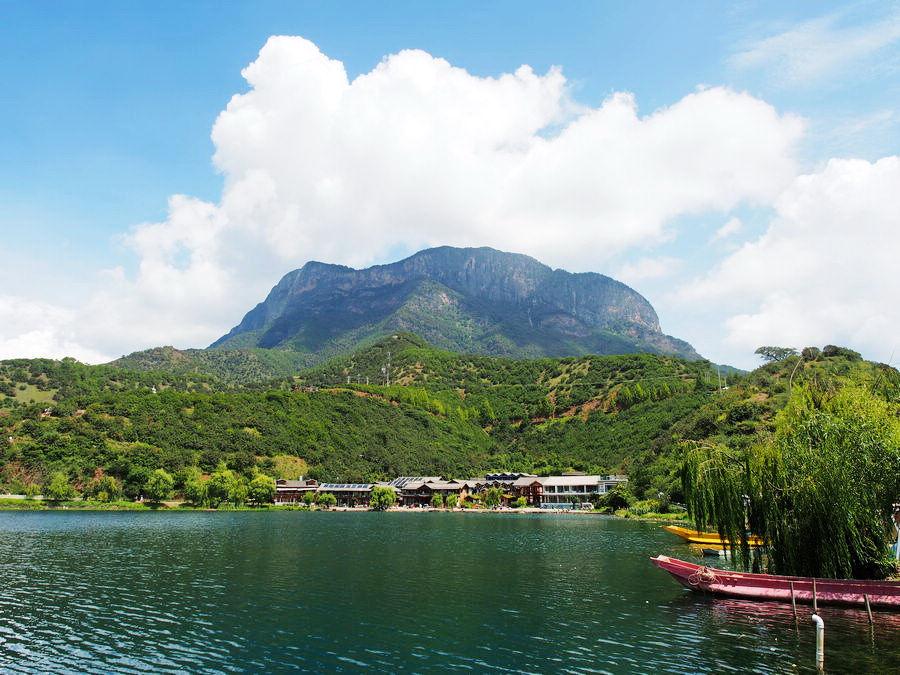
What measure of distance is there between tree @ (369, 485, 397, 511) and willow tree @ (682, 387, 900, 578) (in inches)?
5355

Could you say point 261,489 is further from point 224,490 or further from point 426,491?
point 426,491

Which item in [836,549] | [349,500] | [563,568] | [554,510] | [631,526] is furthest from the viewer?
[349,500]

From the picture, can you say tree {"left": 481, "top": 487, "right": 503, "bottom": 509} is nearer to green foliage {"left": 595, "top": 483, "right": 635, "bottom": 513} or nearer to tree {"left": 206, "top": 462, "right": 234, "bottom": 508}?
green foliage {"left": 595, "top": 483, "right": 635, "bottom": 513}

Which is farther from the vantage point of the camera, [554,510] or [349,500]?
[349,500]

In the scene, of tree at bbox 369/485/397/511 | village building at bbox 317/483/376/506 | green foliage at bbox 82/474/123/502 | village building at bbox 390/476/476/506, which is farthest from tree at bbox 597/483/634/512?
green foliage at bbox 82/474/123/502

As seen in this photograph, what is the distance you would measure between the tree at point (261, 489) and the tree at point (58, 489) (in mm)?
39659

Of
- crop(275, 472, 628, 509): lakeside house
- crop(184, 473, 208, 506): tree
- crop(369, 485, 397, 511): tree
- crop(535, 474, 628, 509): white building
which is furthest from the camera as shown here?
crop(275, 472, 628, 509): lakeside house

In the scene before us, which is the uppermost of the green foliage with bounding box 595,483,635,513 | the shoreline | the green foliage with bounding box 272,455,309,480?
the green foliage with bounding box 272,455,309,480

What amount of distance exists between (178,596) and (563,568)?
107 ft

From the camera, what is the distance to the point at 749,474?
122ft

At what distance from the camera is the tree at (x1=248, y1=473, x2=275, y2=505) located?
495ft

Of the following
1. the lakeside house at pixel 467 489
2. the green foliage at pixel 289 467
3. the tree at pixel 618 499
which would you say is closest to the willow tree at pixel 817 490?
the tree at pixel 618 499

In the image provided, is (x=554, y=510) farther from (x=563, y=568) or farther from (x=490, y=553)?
(x=563, y=568)

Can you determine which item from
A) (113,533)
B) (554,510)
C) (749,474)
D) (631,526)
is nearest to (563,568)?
(749,474)
